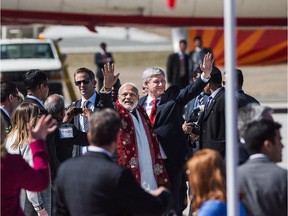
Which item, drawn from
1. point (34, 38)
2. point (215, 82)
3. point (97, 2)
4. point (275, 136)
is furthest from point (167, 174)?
point (34, 38)

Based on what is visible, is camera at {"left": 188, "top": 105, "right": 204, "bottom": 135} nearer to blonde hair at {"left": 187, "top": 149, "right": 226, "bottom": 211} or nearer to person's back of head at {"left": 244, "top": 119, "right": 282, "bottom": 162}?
person's back of head at {"left": 244, "top": 119, "right": 282, "bottom": 162}

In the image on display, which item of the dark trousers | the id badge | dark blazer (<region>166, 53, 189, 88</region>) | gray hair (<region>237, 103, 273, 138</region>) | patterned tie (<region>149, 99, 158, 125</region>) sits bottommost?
the dark trousers

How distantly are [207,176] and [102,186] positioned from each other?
596mm

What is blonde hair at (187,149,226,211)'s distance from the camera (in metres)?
5.73

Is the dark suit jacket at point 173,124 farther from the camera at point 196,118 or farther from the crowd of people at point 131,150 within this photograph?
the camera at point 196,118

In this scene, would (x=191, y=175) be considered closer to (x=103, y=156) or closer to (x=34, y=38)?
(x=103, y=156)

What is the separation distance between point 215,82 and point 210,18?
1449 cm

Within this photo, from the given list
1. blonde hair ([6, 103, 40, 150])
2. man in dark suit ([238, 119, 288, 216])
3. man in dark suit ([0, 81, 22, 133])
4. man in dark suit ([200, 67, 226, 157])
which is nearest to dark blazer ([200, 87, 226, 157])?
→ man in dark suit ([200, 67, 226, 157])

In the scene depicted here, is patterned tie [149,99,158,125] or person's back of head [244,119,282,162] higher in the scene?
patterned tie [149,99,158,125]

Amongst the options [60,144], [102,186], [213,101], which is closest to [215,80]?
[213,101]

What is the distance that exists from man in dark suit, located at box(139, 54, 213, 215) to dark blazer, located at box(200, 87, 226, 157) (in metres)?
0.21

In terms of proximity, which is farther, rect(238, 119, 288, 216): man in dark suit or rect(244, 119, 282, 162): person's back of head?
rect(244, 119, 282, 162): person's back of head

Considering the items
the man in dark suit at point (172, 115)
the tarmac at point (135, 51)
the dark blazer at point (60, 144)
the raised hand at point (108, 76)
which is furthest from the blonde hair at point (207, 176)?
the tarmac at point (135, 51)

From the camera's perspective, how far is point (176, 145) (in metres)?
9.55
